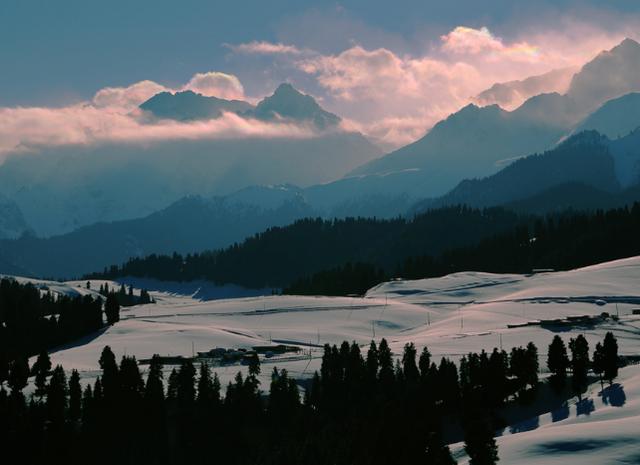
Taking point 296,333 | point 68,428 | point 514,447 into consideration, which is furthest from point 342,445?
point 296,333

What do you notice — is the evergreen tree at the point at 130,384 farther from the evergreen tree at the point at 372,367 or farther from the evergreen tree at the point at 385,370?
the evergreen tree at the point at 385,370

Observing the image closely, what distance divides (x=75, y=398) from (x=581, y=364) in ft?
208

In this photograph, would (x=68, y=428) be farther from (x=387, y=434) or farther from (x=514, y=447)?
(x=514, y=447)

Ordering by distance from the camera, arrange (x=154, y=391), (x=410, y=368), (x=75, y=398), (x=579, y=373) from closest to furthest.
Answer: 1. (x=579, y=373)
2. (x=154, y=391)
3. (x=75, y=398)
4. (x=410, y=368)

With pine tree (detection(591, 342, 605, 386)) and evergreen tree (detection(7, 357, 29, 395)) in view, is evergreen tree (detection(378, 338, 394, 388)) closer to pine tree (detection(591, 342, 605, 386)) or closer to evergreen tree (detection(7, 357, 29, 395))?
pine tree (detection(591, 342, 605, 386))

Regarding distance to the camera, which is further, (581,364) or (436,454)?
(581,364)

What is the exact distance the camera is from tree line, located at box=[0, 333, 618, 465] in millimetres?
113000

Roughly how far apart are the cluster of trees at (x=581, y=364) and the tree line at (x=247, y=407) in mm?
159

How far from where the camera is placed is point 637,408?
99688mm

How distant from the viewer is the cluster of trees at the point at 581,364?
11469 cm

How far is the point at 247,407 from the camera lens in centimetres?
12262

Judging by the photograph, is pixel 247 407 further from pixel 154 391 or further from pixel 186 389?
pixel 154 391

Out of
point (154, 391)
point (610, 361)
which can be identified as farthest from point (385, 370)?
point (154, 391)

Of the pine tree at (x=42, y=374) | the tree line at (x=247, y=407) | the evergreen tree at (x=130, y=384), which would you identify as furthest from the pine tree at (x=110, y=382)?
the pine tree at (x=42, y=374)
